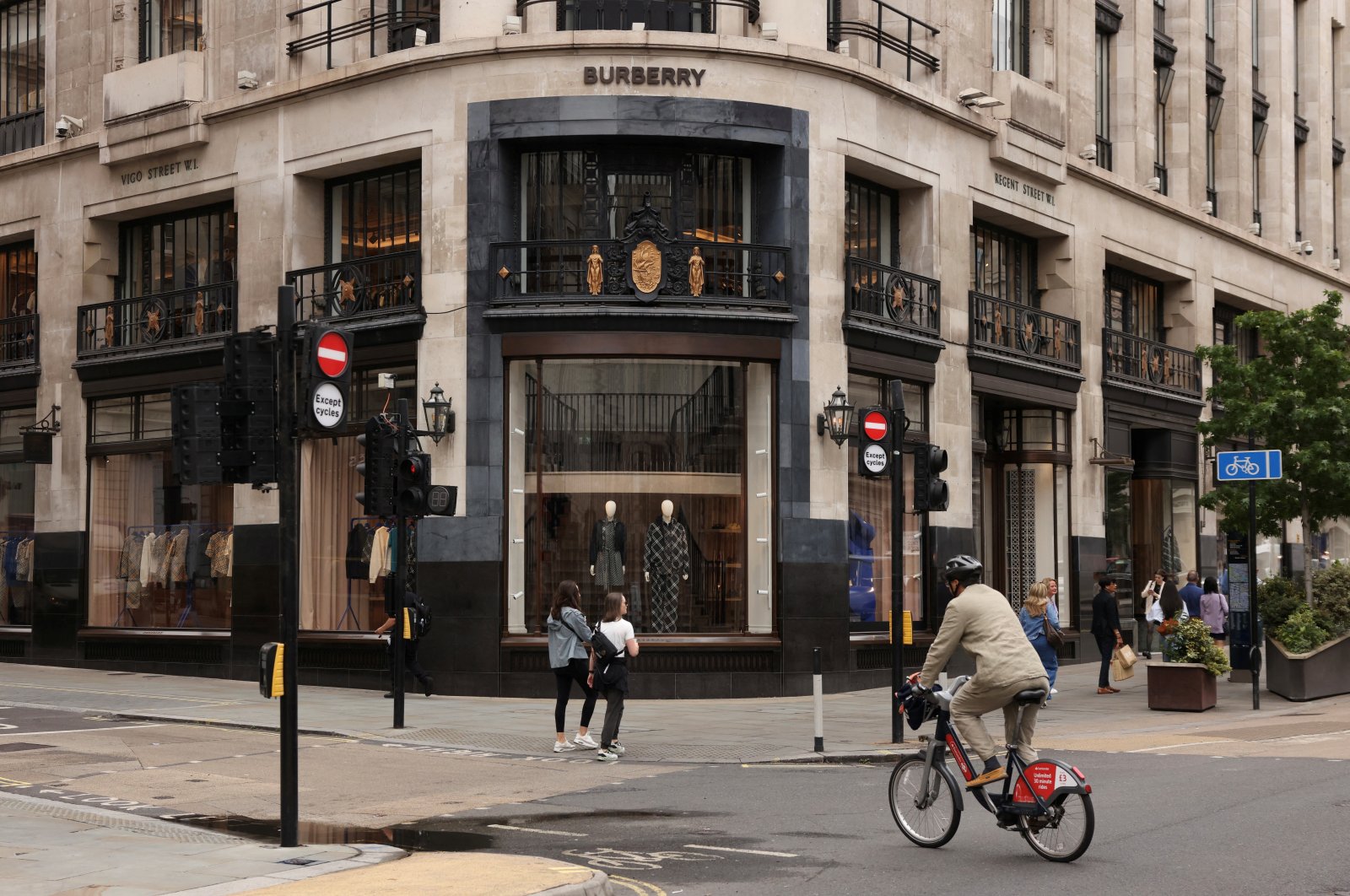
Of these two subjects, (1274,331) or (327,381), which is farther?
(1274,331)

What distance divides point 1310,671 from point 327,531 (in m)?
15.3

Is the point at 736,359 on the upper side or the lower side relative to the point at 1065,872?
upper

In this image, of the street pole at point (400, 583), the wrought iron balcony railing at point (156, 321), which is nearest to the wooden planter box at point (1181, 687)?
the street pole at point (400, 583)

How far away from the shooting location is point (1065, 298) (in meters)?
32.4

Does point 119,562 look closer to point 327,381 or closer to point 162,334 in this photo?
point 162,334

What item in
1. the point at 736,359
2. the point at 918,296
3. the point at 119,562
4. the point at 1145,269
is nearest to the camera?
the point at 736,359

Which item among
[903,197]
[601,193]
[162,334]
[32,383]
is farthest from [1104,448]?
[32,383]

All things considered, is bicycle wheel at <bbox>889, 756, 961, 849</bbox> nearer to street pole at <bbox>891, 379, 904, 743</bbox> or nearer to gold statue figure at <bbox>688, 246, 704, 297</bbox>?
street pole at <bbox>891, 379, 904, 743</bbox>

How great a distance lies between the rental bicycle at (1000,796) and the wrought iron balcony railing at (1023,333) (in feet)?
60.9

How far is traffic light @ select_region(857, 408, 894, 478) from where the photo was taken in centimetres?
1881

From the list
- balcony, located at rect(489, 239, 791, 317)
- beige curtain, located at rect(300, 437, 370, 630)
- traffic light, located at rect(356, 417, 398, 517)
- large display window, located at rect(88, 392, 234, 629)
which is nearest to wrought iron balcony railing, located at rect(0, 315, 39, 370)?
large display window, located at rect(88, 392, 234, 629)

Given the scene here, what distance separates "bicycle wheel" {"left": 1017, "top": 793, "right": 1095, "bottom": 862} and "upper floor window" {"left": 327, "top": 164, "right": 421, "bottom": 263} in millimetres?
17741

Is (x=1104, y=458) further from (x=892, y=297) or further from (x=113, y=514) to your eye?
(x=113, y=514)

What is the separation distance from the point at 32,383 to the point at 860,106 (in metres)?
16.7
